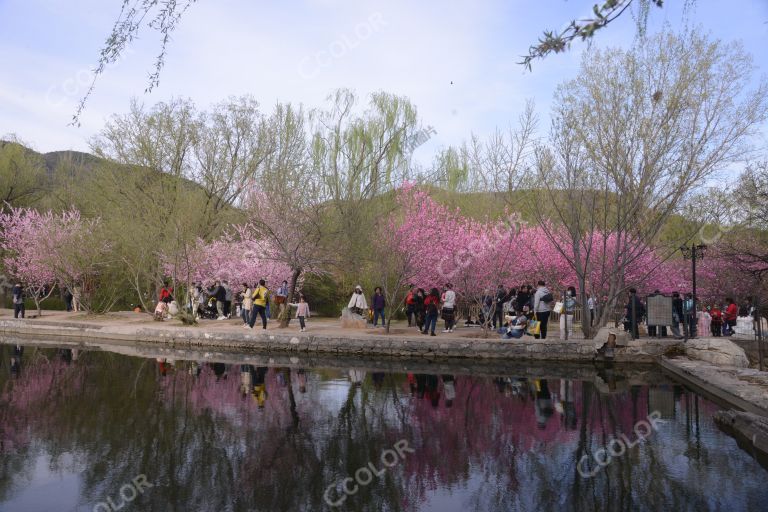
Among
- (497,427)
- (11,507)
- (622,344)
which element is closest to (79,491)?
(11,507)

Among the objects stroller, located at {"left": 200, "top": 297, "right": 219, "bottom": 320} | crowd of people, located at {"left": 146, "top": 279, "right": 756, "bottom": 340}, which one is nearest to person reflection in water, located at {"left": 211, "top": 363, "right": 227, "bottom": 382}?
crowd of people, located at {"left": 146, "top": 279, "right": 756, "bottom": 340}

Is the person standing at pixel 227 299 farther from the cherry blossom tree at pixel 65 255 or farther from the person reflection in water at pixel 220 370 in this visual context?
the person reflection in water at pixel 220 370

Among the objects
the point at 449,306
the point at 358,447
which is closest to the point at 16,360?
the point at 358,447

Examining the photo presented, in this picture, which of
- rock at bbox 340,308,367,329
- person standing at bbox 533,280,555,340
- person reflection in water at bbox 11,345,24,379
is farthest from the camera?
rock at bbox 340,308,367,329

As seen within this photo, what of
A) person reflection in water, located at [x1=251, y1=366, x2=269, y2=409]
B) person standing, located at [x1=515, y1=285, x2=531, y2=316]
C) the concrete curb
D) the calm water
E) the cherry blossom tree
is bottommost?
the calm water

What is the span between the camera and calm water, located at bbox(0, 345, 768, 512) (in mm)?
5734

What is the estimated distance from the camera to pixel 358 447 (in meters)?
7.44

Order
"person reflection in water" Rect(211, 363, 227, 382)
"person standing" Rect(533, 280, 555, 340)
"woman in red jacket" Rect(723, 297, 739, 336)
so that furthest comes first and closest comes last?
1. "woman in red jacket" Rect(723, 297, 739, 336)
2. "person standing" Rect(533, 280, 555, 340)
3. "person reflection in water" Rect(211, 363, 227, 382)

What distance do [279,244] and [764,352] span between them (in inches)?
541

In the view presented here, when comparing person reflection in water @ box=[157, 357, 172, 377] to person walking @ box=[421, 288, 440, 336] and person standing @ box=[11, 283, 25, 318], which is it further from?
person standing @ box=[11, 283, 25, 318]

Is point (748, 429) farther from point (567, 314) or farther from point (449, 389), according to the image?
point (567, 314)

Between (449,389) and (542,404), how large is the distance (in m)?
1.93

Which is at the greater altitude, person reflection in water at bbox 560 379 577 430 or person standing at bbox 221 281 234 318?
person standing at bbox 221 281 234 318

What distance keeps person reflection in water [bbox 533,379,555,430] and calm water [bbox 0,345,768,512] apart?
0.11 ft
